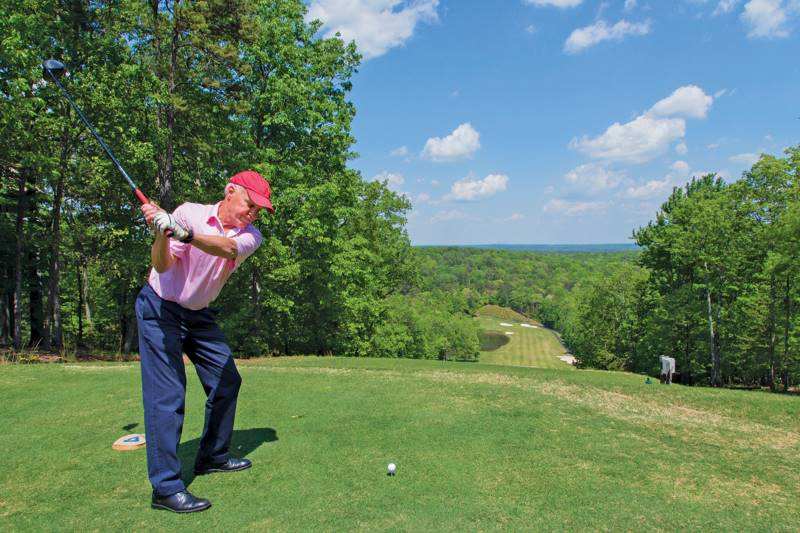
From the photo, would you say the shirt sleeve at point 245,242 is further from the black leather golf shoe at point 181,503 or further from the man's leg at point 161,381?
the black leather golf shoe at point 181,503

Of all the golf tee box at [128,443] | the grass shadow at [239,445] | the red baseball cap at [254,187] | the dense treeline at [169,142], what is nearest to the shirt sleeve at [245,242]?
the red baseball cap at [254,187]

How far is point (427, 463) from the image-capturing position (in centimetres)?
490

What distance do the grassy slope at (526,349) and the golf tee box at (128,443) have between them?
232 ft

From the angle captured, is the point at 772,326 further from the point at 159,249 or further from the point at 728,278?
the point at 159,249

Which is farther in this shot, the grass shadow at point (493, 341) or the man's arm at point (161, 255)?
the grass shadow at point (493, 341)

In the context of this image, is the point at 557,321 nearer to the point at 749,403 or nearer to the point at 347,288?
the point at 347,288

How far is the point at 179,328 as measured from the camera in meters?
4.43

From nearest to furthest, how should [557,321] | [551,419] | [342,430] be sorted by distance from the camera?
[342,430] → [551,419] → [557,321]

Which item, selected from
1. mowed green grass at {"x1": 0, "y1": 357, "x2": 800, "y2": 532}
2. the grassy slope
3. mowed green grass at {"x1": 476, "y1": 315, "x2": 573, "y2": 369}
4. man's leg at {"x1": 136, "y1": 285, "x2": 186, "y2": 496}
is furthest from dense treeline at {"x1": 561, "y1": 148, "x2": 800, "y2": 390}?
the grassy slope

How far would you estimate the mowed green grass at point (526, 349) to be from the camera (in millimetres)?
85181

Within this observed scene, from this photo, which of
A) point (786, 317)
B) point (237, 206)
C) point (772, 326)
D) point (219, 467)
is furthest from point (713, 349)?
point (237, 206)

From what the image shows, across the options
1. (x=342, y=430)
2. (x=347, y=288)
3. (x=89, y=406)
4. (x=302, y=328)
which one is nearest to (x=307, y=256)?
(x=347, y=288)

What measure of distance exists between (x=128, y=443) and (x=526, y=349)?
342 feet

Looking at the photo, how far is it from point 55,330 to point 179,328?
64.7 feet
